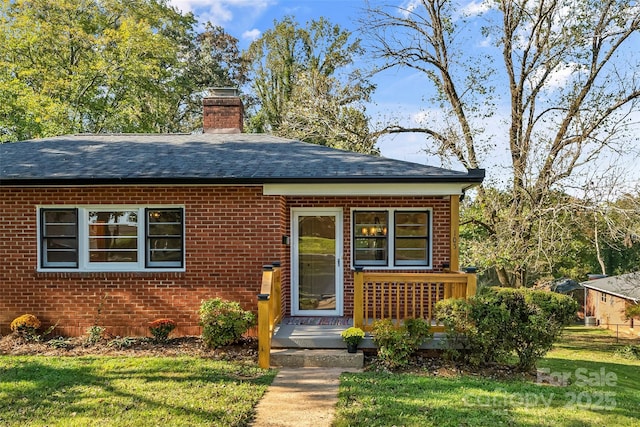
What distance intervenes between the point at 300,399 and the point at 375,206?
14.4 feet

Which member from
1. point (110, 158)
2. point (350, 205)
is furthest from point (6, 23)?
point (350, 205)

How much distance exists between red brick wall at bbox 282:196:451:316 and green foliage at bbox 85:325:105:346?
3407 millimetres

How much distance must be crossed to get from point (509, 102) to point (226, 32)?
20749 mm

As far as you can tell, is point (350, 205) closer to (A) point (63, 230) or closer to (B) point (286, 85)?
(A) point (63, 230)

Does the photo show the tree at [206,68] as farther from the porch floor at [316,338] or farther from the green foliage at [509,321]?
the green foliage at [509,321]

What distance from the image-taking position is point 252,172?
7867mm

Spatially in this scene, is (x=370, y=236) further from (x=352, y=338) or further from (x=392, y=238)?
(x=352, y=338)

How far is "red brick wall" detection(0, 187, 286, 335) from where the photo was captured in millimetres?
8023

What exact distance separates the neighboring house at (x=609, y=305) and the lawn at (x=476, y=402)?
18642 mm

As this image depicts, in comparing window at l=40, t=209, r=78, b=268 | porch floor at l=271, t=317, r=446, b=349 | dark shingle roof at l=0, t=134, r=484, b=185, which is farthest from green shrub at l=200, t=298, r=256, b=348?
window at l=40, t=209, r=78, b=268

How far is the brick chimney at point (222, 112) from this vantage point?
1194 centimetres

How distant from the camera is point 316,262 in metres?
8.84

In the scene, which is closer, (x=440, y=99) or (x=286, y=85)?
(x=440, y=99)

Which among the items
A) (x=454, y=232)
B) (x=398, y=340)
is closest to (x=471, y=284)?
(x=398, y=340)
